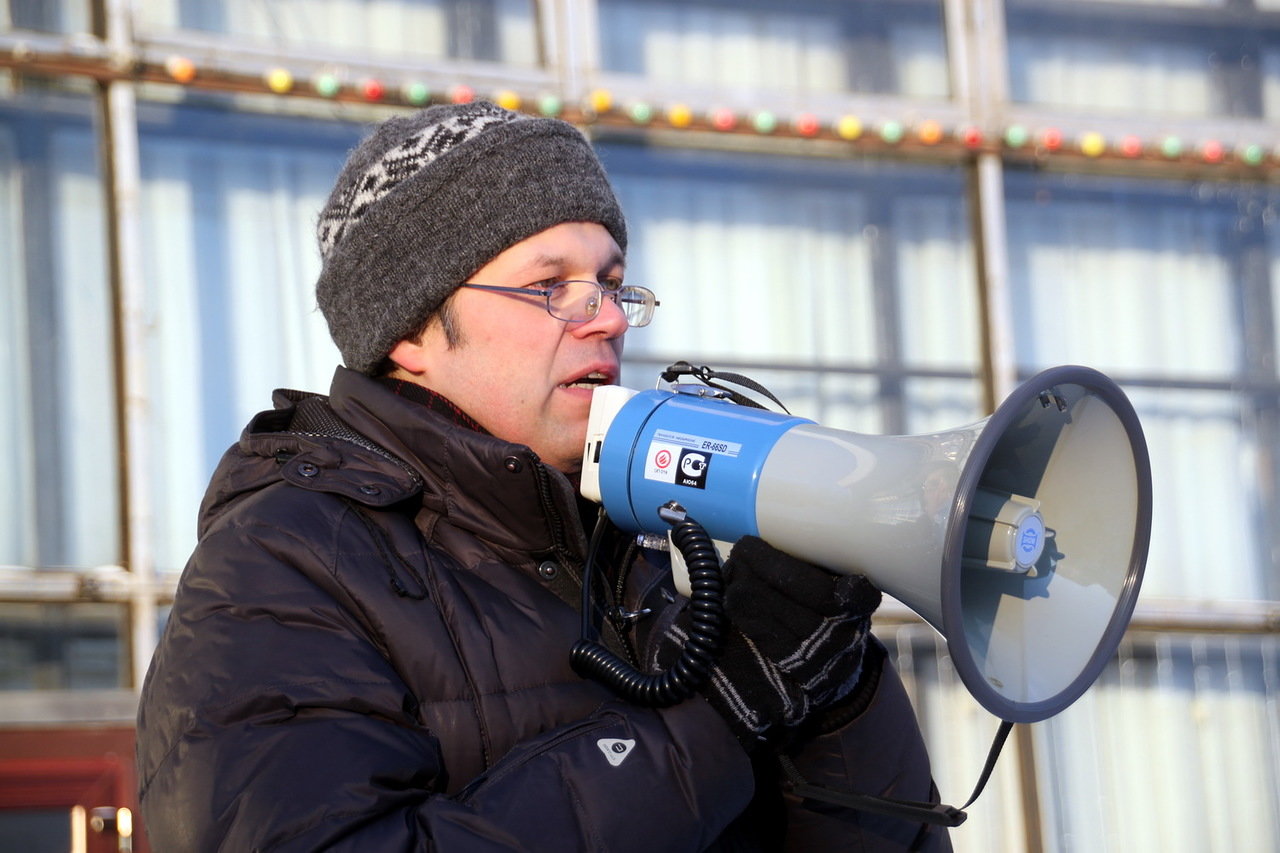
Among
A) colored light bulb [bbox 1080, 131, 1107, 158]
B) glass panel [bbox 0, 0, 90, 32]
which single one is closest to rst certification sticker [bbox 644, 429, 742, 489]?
glass panel [bbox 0, 0, 90, 32]

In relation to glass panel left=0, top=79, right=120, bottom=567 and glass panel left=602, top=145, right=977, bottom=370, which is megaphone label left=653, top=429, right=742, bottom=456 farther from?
glass panel left=602, top=145, right=977, bottom=370

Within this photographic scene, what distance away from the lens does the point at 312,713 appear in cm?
163

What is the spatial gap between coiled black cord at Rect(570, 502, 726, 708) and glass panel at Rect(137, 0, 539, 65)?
3.85 metres

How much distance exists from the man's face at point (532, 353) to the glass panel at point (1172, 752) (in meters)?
4.00

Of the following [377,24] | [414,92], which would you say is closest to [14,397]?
[414,92]

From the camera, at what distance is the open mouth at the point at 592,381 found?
7.13 ft

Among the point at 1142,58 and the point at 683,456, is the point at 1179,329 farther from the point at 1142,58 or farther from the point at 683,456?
the point at 683,456

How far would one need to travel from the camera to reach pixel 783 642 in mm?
1697

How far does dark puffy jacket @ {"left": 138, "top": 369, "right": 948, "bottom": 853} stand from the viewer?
5.19 feet

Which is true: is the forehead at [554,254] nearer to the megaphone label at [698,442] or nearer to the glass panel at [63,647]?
the megaphone label at [698,442]

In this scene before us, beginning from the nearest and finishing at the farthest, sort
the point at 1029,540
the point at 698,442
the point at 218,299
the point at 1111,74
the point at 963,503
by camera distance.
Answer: the point at 963,503
the point at 1029,540
the point at 698,442
the point at 218,299
the point at 1111,74

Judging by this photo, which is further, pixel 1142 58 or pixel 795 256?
pixel 1142 58

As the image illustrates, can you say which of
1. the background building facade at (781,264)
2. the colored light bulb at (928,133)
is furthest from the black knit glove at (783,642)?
the colored light bulb at (928,133)

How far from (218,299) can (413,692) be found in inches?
→ 142
